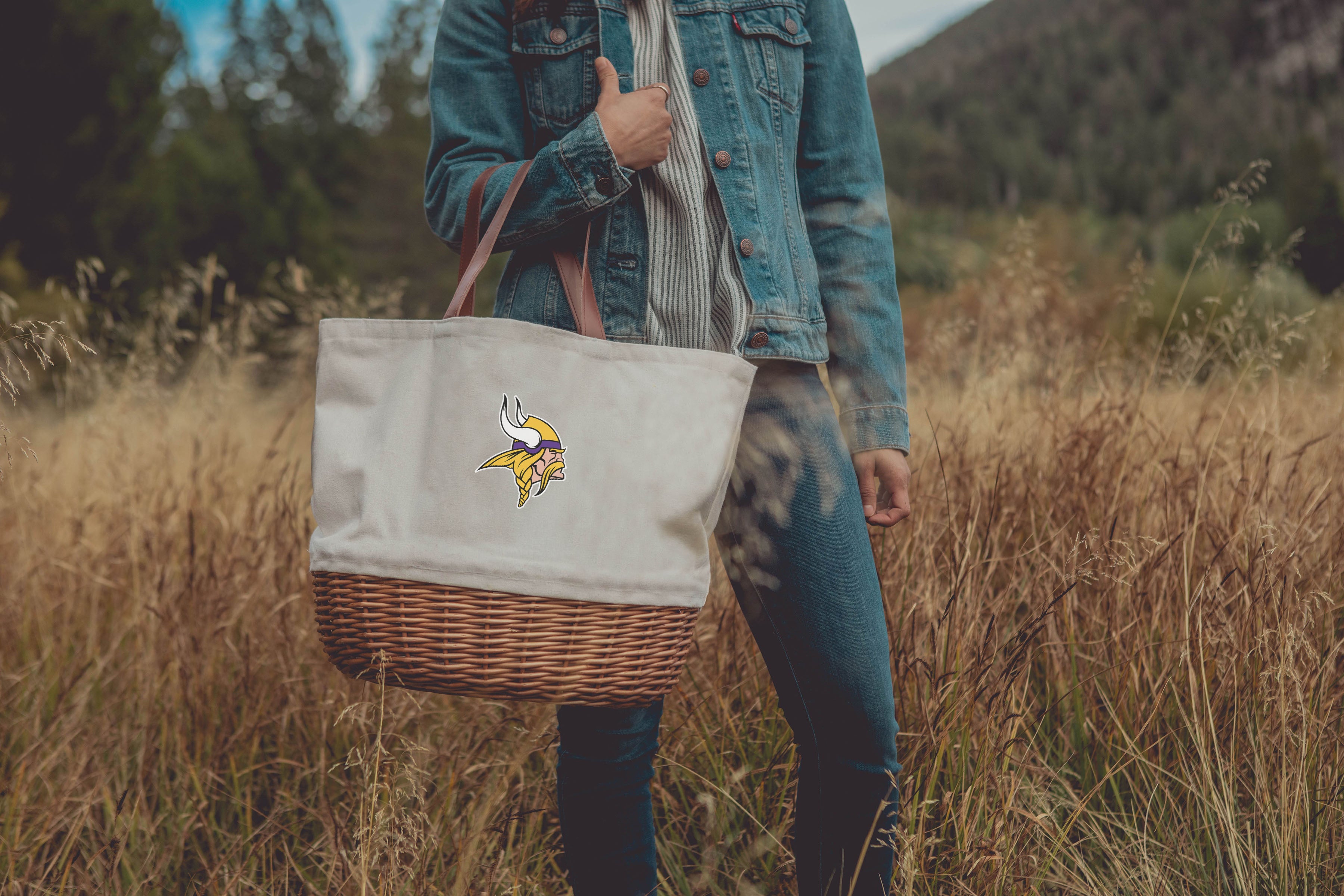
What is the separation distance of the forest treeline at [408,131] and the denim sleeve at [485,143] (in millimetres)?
1753

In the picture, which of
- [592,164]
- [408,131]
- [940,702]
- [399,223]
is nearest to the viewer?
[592,164]

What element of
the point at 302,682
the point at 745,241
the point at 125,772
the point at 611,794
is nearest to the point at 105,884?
the point at 125,772

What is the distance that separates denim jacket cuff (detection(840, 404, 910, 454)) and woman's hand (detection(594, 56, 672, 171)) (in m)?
0.45

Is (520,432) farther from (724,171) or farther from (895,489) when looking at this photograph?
(895,489)

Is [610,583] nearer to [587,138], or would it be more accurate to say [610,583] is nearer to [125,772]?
[587,138]

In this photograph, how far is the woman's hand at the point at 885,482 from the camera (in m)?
1.27

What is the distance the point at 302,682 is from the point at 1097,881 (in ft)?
5.47

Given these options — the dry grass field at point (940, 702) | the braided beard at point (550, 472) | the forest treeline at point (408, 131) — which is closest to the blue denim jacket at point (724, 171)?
the braided beard at point (550, 472)

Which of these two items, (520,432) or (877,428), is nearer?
(520,432)

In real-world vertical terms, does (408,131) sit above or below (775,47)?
above

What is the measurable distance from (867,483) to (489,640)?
1.95 feet

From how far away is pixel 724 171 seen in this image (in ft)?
3.92

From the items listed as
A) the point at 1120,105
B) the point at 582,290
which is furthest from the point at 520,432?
the point at 1120,105

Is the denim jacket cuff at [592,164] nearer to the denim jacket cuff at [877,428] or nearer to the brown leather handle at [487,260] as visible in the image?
the brown leather handle at [487,260]
